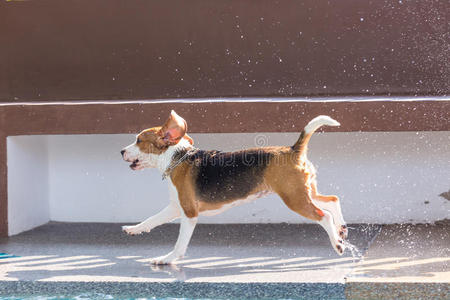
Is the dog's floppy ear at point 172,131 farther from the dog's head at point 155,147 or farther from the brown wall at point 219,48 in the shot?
the brown wall at point 219,48

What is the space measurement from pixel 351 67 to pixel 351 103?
100 cm

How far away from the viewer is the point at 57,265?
19.9ft

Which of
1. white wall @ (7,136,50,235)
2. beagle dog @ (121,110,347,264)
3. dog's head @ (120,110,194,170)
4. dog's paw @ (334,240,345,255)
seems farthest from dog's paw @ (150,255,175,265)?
white wall @ (7,136,50,235)

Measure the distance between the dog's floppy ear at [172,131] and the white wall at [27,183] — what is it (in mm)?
2895

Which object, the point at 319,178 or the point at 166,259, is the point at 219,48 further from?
the point at 166,259

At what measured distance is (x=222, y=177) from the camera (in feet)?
18.8

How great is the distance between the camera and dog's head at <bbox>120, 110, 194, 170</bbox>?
5.72 meters

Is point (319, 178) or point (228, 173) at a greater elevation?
point (228, 173)

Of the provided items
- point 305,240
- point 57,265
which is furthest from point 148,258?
point 305,240

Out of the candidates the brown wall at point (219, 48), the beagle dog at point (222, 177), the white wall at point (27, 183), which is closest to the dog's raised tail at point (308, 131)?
the beagle dog at point (222, 177)

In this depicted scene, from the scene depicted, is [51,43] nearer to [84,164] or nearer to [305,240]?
[84,164]

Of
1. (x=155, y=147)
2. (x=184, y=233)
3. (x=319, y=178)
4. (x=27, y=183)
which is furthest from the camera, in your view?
(x=319, y=178)

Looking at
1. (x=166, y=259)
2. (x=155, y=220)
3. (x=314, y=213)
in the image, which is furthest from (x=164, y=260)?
(x=314, y=213)

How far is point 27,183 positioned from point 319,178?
342cm
